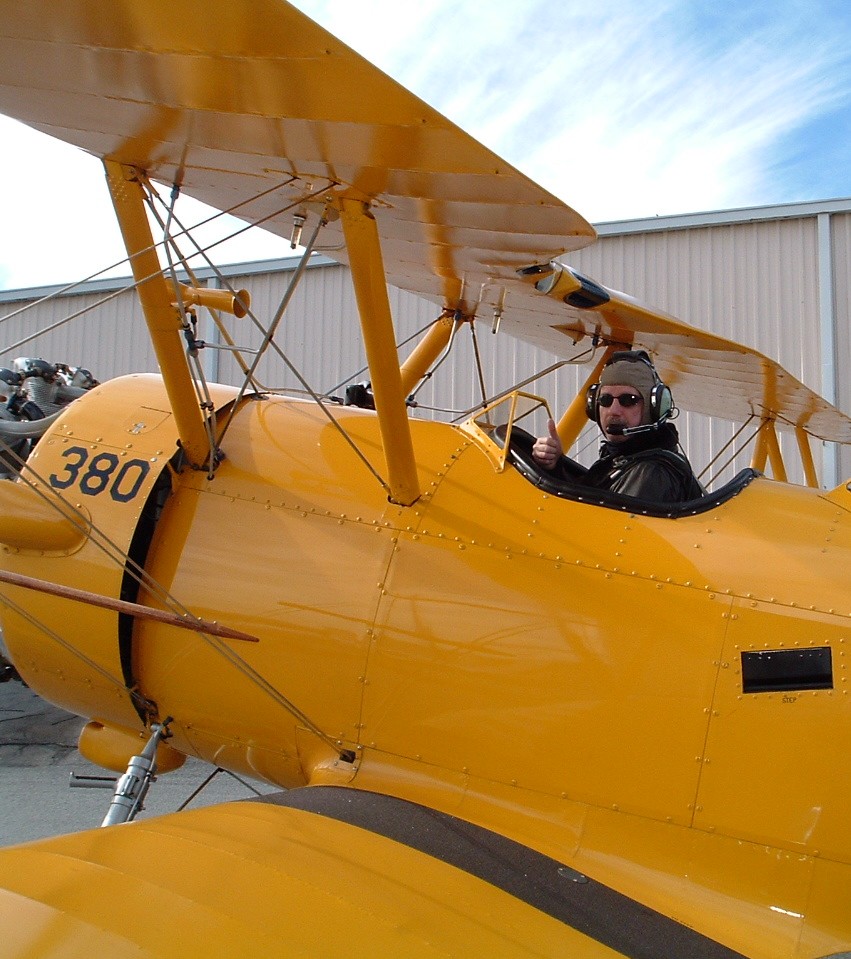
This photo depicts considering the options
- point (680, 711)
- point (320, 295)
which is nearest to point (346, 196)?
point (680, 711)

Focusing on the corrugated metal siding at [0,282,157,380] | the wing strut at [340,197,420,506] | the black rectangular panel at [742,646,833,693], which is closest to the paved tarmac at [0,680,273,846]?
the wing strut at [340,197,420,506]

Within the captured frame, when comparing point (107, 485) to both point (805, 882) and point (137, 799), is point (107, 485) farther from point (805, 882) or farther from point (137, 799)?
point (805, 882)

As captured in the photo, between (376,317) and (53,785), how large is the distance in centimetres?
440

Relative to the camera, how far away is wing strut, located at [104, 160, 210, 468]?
2.93m

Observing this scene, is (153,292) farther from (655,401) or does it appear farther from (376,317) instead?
(655,401)

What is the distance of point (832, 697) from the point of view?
248 centimetres

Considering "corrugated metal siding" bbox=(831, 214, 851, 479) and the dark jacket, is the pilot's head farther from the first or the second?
"corrugated metal siding" bbox=(831, 214, 851, 479)

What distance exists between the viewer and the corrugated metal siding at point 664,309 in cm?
995

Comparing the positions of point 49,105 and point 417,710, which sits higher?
point 49,105

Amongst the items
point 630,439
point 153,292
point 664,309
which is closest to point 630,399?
point 630,439

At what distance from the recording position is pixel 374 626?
9.53ft

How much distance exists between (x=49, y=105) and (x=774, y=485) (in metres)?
2.73

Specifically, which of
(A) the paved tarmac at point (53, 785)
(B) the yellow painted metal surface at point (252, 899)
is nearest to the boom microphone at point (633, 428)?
(B) the yellow painted metal surface at point (252, 899)

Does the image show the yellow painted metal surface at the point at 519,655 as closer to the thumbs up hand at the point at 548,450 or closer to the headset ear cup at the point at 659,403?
the thumbs up hand at the point at 548,450
